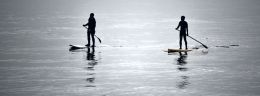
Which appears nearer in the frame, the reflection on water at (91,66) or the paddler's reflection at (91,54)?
the reflection on water at (91,66)

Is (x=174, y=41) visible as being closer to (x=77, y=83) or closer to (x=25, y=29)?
(x=25, y=29)

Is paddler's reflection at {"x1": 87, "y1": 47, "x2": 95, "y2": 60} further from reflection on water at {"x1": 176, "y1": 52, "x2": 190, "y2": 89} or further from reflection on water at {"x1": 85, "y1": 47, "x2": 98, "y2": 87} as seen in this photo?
reflection on water at {"x1": 176, "y1": 52, "x2": 190, "y2": 89}

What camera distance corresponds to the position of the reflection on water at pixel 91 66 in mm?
14133

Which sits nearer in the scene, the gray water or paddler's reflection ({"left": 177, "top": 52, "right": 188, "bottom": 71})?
the gray water

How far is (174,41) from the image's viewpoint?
1041 inches

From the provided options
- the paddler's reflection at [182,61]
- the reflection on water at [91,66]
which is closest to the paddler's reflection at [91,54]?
the reflection on water at [91,66]

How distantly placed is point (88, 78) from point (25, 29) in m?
18.7

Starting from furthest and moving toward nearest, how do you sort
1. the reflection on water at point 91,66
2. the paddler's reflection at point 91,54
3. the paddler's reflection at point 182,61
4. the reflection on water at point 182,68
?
the paddler's reflection at point 91,54 < the paddler's reflection at point 182,61 < the reflection on water at point 91,66 < the reflection on water at point 182,68

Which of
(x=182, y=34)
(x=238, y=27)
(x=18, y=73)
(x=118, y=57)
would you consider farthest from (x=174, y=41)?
(x=18, y=73)

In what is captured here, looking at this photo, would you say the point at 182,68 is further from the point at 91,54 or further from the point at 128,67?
the point at 91,54

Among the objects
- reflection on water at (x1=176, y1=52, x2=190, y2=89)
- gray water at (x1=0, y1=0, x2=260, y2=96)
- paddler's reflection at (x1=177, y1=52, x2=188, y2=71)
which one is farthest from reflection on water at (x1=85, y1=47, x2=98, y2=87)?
paddler's reflection at (x1=177, y1=52, x2=188, y2=71)

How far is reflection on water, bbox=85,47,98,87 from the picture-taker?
1413 cm

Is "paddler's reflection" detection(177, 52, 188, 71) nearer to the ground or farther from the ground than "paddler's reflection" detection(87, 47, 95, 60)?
nearer to the ground

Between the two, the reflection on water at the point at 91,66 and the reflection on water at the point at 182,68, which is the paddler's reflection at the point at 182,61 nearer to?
the reflection on water at the point at 182,68
